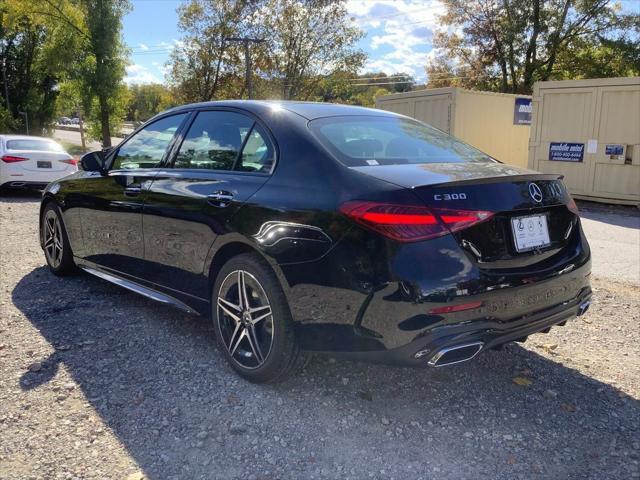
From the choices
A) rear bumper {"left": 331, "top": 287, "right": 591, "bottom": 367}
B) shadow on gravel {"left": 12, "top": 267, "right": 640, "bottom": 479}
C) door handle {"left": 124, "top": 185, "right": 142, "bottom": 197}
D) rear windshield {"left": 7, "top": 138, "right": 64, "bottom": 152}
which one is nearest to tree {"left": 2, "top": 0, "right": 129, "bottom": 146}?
rear windshield {"left": 7, "top": 138, "right": 64, "bottom": 152}

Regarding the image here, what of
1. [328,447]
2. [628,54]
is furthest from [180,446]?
[628,54]

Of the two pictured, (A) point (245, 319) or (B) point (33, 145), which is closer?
(A) point (245, 319)

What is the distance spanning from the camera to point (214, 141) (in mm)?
3752

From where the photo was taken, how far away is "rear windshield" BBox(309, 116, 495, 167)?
314 cm

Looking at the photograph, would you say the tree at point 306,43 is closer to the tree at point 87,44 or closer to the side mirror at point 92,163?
the tree at point 87,44

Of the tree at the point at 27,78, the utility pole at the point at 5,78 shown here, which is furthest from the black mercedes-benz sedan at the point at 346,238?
the utility pole at the point at 5,78

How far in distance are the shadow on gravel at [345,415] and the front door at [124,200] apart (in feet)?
2.22

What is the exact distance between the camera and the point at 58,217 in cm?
534

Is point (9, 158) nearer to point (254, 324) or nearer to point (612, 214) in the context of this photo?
point (254, 324)

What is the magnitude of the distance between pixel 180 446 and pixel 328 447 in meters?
0.71

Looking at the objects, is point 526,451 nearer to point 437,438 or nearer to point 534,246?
point 437,438

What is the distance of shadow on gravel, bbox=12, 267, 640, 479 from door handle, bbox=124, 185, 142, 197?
3.32 feet

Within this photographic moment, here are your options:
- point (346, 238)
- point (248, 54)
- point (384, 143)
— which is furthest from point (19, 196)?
point (248, 54)

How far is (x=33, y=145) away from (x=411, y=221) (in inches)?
470
